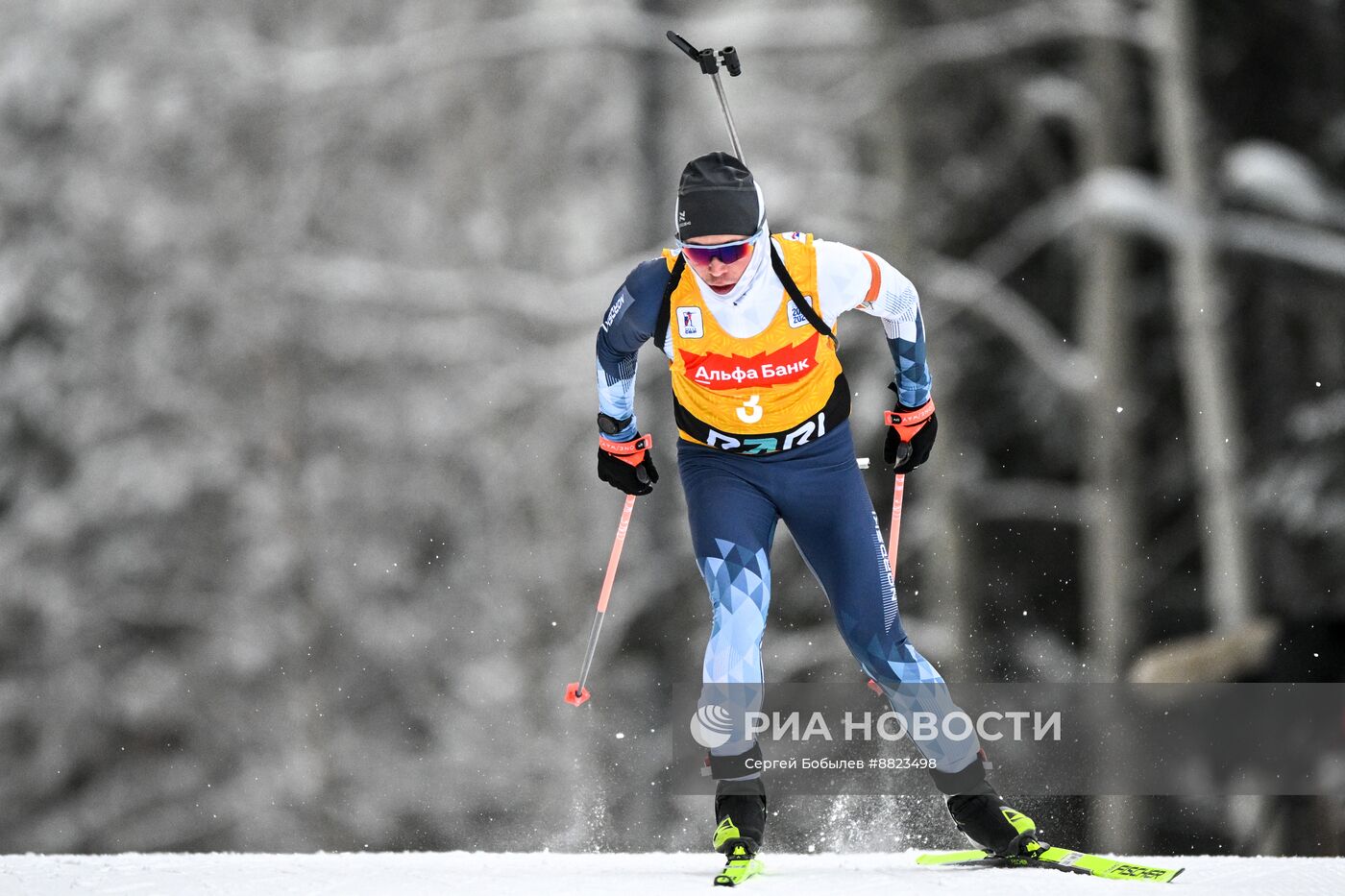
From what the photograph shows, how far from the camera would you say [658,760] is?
11719mm

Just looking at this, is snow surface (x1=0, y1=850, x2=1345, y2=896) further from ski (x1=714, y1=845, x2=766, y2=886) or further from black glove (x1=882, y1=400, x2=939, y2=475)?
black glove (x1=882, y1=400, x2=939, y2=475)

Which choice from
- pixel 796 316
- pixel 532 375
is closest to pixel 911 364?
pixel 796 316

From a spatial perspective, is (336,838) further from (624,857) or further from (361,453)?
(624,857)

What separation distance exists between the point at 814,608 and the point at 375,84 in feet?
21.1

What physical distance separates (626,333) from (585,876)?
155cm

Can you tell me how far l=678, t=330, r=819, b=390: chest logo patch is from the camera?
375cm

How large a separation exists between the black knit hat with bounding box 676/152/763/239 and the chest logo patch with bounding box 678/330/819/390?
0.28m

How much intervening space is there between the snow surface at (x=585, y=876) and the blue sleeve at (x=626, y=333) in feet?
4.17

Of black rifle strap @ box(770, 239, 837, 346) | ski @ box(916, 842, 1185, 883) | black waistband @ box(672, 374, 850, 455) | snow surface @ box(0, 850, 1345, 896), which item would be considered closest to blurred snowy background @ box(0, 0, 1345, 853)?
snow surface @ box(0, 850, 1345, 896)

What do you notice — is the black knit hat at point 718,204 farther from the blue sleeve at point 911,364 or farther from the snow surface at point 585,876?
the snow surface at point 585,876

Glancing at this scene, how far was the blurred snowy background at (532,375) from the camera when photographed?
37.9 feet

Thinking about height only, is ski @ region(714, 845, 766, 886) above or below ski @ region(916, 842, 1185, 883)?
above

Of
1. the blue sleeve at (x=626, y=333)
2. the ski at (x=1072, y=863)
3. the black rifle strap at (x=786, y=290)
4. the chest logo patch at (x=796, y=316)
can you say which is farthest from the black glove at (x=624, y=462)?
the ski at (x=1072, y=863)

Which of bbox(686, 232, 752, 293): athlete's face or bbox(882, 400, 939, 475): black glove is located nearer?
bbox(686, 232, 752, 293): athlete's face
